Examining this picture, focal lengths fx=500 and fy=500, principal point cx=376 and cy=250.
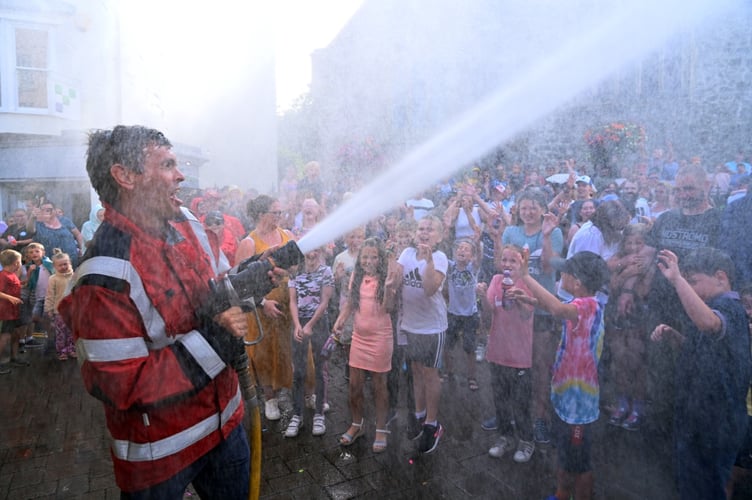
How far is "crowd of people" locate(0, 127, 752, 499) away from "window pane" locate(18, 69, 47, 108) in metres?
1.78

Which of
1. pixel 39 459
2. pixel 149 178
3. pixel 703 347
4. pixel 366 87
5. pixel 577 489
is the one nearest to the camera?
pixel 149 178

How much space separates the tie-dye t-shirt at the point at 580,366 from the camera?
105 inches

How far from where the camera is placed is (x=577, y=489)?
258 cm

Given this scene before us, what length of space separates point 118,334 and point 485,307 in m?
4.21

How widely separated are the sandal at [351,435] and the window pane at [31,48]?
15.6 ft

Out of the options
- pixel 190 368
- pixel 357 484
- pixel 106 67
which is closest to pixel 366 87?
pixel 106 67

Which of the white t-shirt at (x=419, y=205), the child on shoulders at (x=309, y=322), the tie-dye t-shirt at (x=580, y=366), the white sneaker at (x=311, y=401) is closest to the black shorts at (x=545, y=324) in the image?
the tie-dye t-shirt at (x=580, y=366)

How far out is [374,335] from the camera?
3574 mm

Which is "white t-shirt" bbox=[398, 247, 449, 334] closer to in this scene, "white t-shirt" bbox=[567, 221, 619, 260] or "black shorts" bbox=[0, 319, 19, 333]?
"white t-shirt" bbox=[567, 221, 619, 260]

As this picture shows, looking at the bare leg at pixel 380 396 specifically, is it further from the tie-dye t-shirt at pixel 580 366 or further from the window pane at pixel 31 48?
the window pane at pixel 31 48

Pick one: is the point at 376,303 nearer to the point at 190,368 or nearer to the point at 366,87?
the point at 190,368

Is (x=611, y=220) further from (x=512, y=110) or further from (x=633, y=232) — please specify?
(x=512, y=110)

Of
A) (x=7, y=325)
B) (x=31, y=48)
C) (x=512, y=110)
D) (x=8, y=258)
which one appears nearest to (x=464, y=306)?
(x=512, y=110)

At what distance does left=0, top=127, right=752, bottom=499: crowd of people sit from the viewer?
5.24 feet
